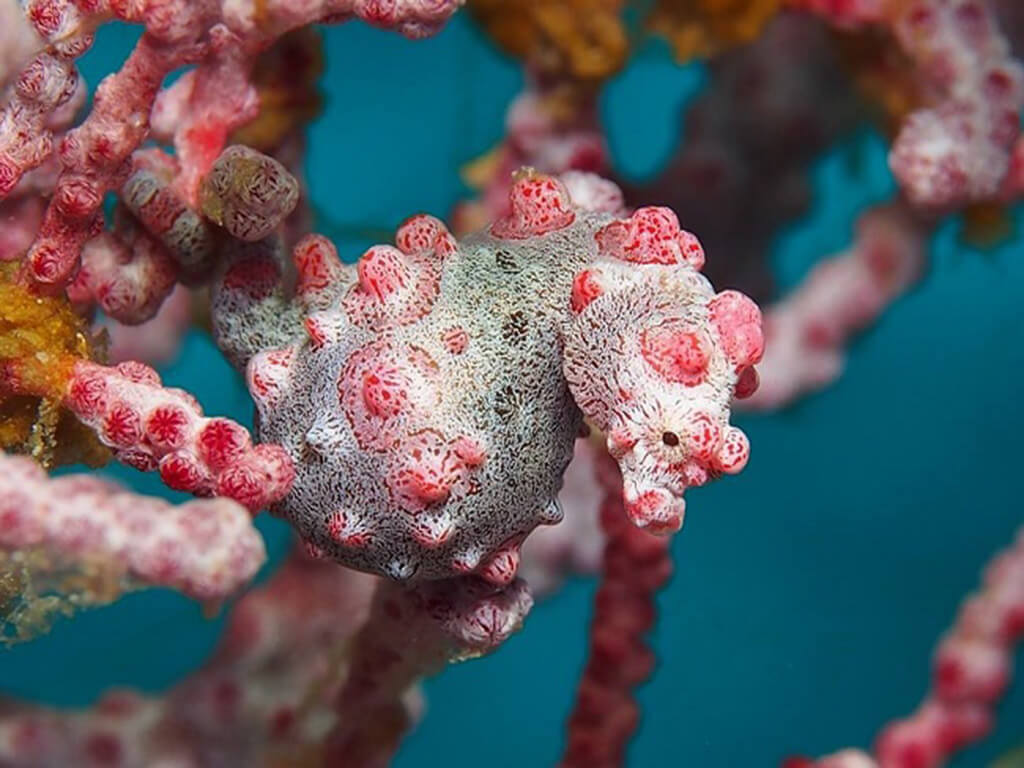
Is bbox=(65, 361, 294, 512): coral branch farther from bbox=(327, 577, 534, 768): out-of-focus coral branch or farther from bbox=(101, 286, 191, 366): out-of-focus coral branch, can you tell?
bbox=(101, 286, 191, 366): out-of-focus coral branch

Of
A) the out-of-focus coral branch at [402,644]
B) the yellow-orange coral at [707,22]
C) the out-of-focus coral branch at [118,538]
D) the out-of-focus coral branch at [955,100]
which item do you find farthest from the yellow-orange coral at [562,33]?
the out-of-focus coral branch at [118,538]

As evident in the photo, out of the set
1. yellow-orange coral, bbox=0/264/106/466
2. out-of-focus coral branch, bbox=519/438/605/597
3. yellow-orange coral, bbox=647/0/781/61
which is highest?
yellow-orange coral, bbox=647/0/781/61

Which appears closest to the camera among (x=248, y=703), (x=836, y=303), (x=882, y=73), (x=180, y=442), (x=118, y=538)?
(x=118, y=538)

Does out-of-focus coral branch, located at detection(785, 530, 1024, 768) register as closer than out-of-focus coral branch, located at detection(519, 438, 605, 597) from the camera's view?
Yes

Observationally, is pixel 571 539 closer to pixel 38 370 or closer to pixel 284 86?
pixel 284 86

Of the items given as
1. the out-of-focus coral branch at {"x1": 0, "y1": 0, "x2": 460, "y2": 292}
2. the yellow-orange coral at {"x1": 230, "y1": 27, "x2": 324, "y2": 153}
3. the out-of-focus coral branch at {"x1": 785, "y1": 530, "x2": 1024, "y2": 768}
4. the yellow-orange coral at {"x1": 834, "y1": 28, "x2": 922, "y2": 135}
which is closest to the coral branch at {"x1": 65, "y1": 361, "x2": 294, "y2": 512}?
the out-of-focus coral branch at {"x1": 0, "y1": 0, "x2": 460, "y2": 292}

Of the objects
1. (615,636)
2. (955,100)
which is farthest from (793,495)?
(615,636)

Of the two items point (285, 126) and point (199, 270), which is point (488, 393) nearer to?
point (199, 270)
